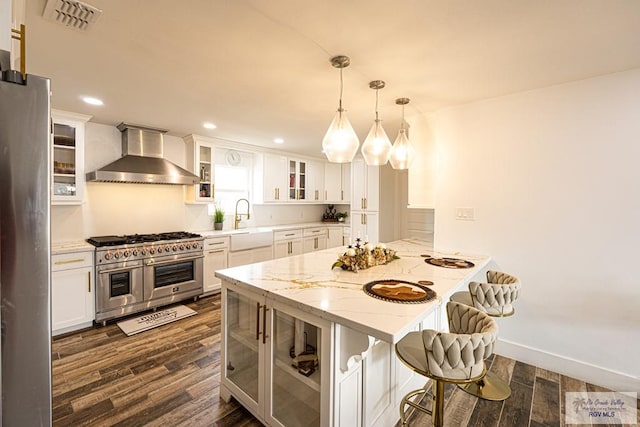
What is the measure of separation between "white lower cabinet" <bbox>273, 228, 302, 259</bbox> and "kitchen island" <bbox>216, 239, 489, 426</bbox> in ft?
9.03

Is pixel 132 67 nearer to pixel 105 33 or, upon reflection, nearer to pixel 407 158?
pixel 105 33

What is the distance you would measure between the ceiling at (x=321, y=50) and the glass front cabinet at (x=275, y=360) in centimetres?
158

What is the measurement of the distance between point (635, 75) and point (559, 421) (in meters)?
2.49

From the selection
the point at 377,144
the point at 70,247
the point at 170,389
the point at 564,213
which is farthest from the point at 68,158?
the point at 564,213

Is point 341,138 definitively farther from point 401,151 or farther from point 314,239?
point 314,239

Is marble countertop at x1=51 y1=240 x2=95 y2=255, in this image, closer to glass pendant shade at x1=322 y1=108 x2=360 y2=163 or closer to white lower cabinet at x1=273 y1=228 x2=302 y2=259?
white lower cabinet at x1=273 y1=228 x2=302 y2=259

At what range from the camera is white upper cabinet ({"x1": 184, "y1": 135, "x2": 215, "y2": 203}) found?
4113 mm

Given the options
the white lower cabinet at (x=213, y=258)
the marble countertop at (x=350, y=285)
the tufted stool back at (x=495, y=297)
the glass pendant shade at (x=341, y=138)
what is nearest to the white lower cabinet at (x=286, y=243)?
the white lower cabinet at (x=213, y=258)

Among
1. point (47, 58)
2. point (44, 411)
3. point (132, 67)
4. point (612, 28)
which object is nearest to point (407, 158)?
point (612, 28)

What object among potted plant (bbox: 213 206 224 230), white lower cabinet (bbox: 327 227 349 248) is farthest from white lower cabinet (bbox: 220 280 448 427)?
white lower cabinet (bbox: 327 227 349 248)

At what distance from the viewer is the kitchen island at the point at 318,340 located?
1350mm

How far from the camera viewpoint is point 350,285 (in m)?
1.74

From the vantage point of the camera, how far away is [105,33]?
5.38 feet

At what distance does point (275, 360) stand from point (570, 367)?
245 centimetres
